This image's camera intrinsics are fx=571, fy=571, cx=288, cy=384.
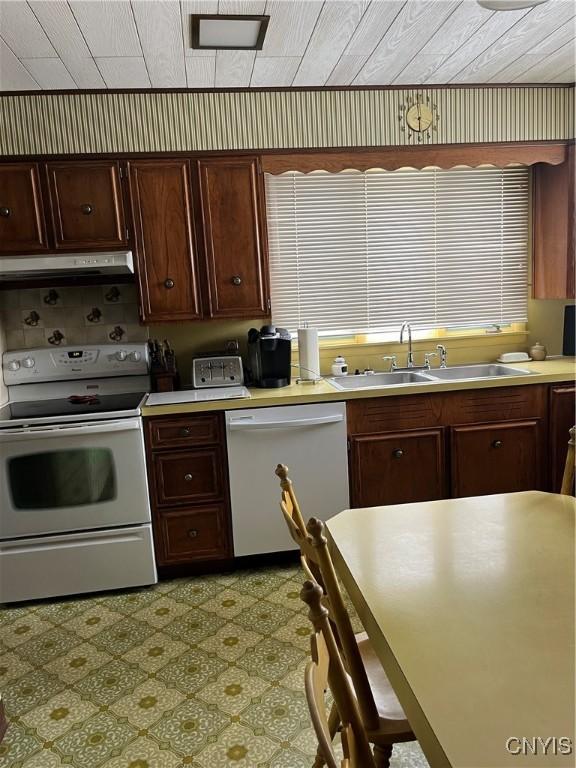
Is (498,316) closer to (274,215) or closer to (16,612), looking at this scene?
(274,215)

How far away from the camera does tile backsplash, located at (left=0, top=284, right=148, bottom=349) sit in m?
3.23

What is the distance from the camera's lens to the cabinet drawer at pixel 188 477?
2850 millimetres

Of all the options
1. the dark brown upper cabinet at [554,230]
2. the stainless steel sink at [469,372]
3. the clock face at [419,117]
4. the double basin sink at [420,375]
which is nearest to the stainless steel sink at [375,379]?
the double basin sink at [420,375]

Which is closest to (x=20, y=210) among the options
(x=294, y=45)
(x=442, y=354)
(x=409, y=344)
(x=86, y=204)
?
(x=86, y=204)

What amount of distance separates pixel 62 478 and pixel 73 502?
0.42 ft

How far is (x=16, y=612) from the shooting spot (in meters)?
2.72

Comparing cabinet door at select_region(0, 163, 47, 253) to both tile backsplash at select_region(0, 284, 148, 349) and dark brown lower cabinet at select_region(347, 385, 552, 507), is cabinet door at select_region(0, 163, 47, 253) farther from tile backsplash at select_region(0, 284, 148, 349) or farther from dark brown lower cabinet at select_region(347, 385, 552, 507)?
dark brown lower cabinet at select_region(347, 385, 552, 507)

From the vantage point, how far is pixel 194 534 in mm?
2902

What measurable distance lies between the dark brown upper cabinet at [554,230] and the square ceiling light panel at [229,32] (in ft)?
6.54

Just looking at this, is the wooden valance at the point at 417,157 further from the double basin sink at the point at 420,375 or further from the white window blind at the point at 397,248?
the double basin sink at the point at 420,375

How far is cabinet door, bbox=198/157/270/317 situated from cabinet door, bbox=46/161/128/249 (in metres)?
0.45

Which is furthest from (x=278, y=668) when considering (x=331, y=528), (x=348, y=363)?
(x=348, y=363)

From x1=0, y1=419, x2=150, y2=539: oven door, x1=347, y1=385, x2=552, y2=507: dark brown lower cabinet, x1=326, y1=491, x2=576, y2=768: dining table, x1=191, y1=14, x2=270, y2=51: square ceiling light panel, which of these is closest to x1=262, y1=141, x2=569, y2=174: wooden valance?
x1=191, y1=14, x2=270, y2=51: square ceiling light panel

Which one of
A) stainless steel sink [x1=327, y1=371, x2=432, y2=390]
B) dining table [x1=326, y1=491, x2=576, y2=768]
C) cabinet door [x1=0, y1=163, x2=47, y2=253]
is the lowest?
dining table [x1=326, y1=491, x2=576, y2=768]
